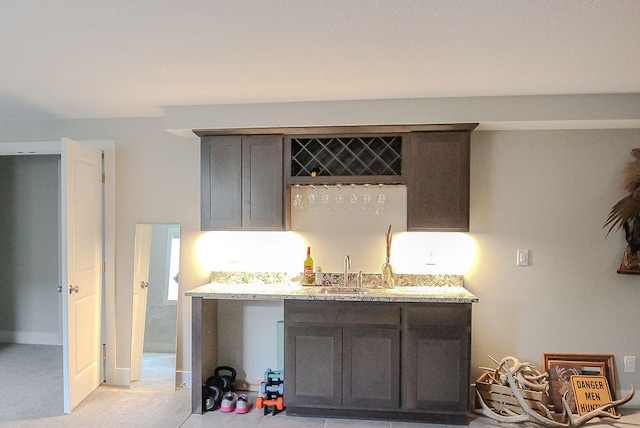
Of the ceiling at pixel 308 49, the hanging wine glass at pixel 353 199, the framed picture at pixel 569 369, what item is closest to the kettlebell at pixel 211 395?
the hanging wine glass at pixel 353 199

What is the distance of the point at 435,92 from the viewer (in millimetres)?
2922

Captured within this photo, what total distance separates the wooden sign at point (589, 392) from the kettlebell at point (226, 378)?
264 centimetres

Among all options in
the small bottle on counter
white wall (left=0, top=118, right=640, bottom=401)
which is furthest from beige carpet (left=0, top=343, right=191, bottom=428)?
Answer: white wall (left=0, top=118, right=640, bottom=401)

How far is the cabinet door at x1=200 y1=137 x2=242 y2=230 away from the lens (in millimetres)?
3332

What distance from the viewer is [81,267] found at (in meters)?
3.27

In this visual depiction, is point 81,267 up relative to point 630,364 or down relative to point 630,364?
up

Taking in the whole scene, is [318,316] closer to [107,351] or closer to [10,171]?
[107,351]

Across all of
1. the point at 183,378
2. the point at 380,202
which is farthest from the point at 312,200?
the point at 183,378

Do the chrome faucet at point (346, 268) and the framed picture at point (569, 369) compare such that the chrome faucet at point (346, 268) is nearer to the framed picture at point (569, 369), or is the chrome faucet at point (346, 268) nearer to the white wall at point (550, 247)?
the white wall at point (550, 247)

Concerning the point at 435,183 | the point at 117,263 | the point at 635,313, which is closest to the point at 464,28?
the point at 435,183

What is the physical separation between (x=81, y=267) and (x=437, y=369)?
2834 millimetres

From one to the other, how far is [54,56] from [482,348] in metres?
3.57

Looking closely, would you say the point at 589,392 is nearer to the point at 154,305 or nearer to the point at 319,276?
the point at 319,276

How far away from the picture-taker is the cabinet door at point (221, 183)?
3.33 metres
